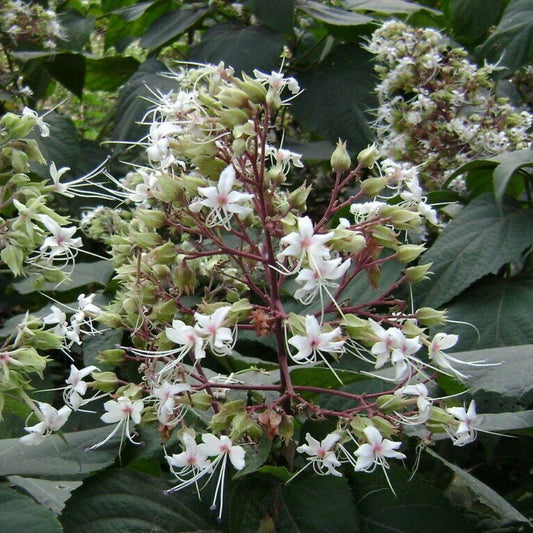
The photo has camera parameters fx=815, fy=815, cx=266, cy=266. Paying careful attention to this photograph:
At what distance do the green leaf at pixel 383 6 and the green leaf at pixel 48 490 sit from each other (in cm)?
129

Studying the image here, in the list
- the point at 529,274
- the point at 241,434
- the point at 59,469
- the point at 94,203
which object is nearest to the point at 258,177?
the point at 241,434

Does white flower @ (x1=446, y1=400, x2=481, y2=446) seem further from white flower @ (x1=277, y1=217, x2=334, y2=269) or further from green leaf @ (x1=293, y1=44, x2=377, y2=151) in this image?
green leaf @ (x1=293, y1=44, x2=377, y2=151)

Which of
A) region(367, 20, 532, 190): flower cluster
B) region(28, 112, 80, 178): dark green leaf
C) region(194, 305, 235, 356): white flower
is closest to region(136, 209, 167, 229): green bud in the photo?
region(194, 305, 235, 356): white flower

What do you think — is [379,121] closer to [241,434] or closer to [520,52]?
[520,52]

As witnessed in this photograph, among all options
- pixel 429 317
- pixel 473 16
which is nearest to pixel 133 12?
pixel 473 16

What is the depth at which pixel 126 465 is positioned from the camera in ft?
3.08

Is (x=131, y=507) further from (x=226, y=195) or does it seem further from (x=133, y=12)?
→ (x=133, y=12)

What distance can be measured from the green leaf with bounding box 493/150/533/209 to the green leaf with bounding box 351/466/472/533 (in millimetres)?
501

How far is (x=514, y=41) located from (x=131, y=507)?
1286 millimetres

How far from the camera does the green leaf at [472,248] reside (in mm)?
1225

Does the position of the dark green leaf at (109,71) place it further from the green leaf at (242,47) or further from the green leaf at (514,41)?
the green leaf at (514,41)


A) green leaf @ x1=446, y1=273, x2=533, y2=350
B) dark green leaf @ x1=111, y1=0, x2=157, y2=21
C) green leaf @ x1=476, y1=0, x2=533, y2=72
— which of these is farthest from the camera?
dark green leaf @ x1=111, y1=0, x2=157, y2=21

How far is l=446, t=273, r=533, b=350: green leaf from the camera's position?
1.15 meters

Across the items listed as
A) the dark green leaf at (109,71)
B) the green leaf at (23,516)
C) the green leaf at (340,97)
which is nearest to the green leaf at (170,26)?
the dark green leaf at (109,71)
